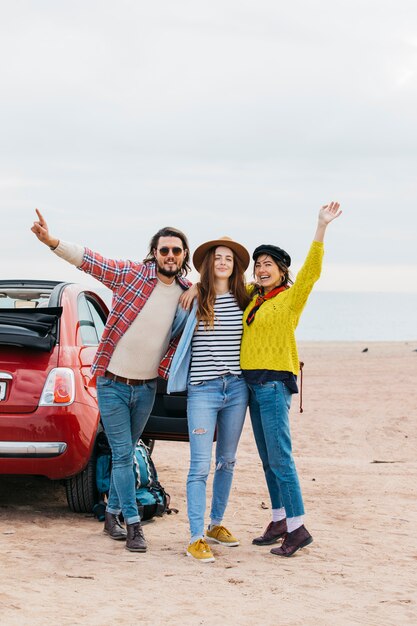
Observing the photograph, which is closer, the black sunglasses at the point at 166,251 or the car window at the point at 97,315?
the black sunglasses at the point at 166,251

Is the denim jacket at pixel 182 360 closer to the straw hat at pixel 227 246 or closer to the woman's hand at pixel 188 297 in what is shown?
the woman's hand at pixel 188 297

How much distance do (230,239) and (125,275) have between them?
0.72 meters

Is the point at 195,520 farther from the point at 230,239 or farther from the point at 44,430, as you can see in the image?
the point at 230,239

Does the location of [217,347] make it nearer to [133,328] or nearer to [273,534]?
[133,328]

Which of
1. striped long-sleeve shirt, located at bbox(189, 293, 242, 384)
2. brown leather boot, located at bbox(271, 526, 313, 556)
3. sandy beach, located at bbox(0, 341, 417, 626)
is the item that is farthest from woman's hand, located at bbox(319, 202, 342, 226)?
sandy beach, located at bbox(0, 341, 417, 626)

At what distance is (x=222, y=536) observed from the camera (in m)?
5.90

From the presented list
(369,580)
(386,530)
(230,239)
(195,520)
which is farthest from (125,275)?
(386,530)

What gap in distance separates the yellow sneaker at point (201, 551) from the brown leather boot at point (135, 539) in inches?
13.2

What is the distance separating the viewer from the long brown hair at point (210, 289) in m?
5.41

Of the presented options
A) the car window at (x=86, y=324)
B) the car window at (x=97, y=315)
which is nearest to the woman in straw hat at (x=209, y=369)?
the car window at (x=86, y=324)

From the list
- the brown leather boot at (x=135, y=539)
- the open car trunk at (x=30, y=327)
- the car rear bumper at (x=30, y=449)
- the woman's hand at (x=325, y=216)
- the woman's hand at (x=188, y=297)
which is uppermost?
the woman's hand at (x=325, y=216)

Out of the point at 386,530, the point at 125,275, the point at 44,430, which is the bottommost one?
the point at 386,530

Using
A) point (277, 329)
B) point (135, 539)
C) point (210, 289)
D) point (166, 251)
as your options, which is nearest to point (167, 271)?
point (166, 251)

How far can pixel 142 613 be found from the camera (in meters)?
4.32
